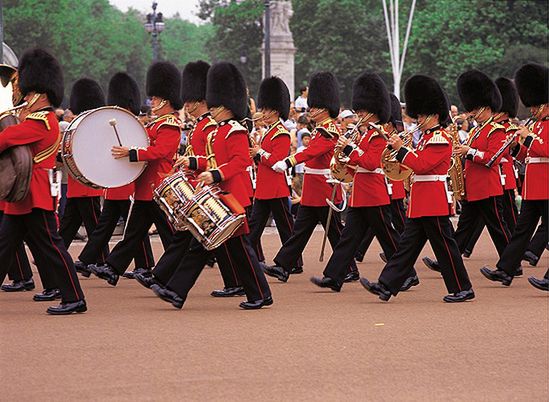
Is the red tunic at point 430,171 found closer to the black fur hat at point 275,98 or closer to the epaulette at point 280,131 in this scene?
the epaulette at point 280,131

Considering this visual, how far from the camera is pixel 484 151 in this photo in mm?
11227

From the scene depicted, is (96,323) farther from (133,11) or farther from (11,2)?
(133,11)

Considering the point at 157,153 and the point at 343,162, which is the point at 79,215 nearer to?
the point at 157,153

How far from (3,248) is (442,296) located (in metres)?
3.09

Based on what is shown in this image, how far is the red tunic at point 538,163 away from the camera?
10.1 metres

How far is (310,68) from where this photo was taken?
2151 inches

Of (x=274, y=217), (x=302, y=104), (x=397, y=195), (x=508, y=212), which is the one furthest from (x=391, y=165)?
(x=302, y=104)

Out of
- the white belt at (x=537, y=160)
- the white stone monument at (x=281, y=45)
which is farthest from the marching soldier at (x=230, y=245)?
the white stone monument at (x=281, y=45)

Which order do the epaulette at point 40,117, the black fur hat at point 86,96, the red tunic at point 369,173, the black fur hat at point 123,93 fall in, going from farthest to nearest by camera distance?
the black fur hat at point 86,96 < the black fur hat at point 123,93 < the red tunic at point 369,173 < the epaulette at point 40,117

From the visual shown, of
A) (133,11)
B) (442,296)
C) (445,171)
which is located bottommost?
Answer: (133,11)

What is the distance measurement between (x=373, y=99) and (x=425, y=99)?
745 millimetres

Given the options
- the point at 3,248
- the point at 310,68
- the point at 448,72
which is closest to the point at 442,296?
the point at 3,248

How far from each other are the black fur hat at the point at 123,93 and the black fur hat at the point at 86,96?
1.33ft

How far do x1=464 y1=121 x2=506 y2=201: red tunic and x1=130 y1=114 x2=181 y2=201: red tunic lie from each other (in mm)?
2482
